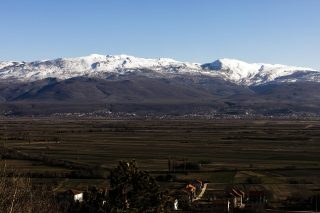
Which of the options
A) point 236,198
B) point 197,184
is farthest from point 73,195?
point 197,184

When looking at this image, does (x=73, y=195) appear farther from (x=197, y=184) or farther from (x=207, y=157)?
(x=207, y=157)

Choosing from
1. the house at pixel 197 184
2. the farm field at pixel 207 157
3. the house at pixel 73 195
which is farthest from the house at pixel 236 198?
the house at pixel 73 195

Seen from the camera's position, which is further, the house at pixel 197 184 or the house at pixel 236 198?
the house at pixel 197 184

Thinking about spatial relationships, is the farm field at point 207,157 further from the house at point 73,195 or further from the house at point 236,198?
the house at point 73,195

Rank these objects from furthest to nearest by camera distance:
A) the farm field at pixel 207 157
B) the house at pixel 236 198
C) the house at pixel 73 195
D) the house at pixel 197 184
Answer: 1. the farm field at pixel 207 157
2. the house at pixel 197 184
3. the house at pixel 236 198
4. the house at pixel 73 195

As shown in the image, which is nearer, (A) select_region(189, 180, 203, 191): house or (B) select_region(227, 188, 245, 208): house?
(B) select_region(227, 188, 245, 208): house

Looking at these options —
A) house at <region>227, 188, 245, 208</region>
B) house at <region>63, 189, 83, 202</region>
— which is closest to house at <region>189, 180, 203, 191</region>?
house at <region>227, 188, 245, 208</region>

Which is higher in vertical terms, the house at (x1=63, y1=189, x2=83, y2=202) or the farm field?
the house at (x1=63, y1=189, x2=83, y2=202)

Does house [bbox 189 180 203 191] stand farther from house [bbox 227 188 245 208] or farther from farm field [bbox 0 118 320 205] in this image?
house [bbox 227 188 245 208]

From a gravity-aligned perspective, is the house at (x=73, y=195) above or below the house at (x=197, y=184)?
above

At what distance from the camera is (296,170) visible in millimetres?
63844

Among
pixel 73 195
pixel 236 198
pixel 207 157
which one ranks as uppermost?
pixel 73 195

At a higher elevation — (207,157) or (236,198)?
(207,157)

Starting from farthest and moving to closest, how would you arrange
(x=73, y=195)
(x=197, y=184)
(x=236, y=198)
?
(x=197, y=184)
(x=236, y=198)
(x=73, y=195)
